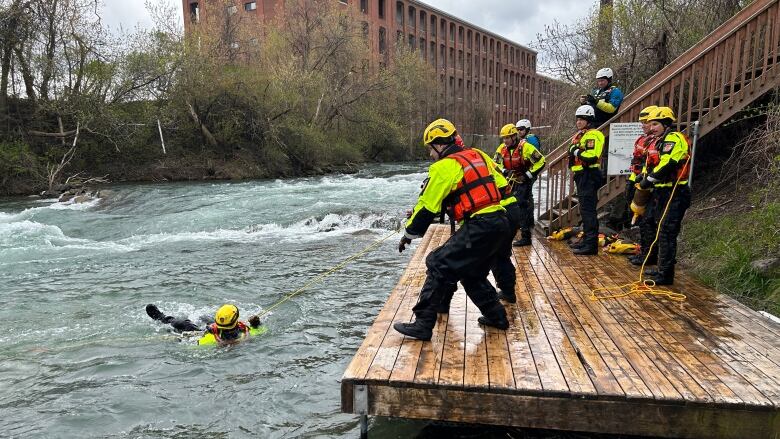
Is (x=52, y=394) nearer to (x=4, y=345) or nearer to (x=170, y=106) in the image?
(x=4, y=345)

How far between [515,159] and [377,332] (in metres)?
4.21

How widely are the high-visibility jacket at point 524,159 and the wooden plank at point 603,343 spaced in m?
1.73

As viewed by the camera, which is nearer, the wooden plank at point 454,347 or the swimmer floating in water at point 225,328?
the wooden plank at point 454,347

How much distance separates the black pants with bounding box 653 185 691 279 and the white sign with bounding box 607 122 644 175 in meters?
2.16

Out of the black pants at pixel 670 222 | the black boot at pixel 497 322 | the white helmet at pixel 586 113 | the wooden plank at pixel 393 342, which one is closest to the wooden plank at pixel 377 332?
the wooden plank at pixel 393 342

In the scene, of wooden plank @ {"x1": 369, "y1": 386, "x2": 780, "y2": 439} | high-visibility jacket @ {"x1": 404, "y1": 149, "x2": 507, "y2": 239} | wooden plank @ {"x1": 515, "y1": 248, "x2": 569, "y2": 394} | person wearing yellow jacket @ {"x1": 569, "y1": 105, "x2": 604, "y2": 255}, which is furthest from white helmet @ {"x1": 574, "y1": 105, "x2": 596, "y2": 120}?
wooden plank @ {"x1": 369, "y1": 386, "x2": 780, "y2": 439}

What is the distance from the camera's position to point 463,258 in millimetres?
4398

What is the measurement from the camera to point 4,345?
6.72 meters

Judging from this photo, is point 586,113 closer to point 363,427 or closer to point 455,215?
point 455,215

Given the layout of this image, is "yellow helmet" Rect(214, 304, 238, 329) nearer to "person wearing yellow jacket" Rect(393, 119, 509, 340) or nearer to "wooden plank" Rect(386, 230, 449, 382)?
"wooden plank" Rect(386, 230, 449, 382)

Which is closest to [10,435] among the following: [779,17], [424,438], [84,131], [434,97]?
[424,438]

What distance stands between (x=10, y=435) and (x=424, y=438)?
3.68m

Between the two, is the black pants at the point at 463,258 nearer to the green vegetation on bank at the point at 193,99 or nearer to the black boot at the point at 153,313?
the black boot at the point at 153,313

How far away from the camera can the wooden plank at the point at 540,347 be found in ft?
12.0
